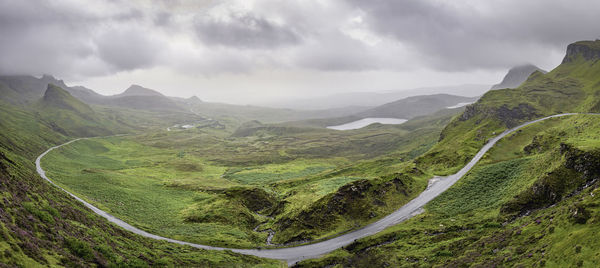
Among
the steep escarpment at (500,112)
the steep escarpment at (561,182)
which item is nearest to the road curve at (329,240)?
the steep escarpment at (561,182)

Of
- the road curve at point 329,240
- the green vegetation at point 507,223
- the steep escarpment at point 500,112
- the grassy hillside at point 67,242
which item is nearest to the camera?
the grassy hillside at point 67,242

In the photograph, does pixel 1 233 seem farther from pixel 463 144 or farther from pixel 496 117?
pixel 496 117

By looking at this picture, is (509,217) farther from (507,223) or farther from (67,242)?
(67,242)

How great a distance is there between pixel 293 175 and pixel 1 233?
14121 centimetres

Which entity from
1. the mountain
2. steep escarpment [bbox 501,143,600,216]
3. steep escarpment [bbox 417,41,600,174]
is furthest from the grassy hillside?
steep escarpment [bbox 417,41,600,174]

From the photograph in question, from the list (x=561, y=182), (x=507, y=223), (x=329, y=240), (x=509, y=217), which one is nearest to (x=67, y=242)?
(x=329, y=240)

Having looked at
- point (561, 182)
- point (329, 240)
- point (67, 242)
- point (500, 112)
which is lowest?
point (329, 240)

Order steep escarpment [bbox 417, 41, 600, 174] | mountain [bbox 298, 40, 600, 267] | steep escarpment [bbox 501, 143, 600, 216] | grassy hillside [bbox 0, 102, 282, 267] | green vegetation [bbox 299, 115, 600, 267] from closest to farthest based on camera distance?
grassy hillside [bbox 0, 102, 282, 267]
green vegetation [bbox 299, 115, 600, 267]
mountain [bbox 298, 40, 600, 267]
steep escarpment [bbox 501, 143, 600, 216]
steep escarpment [bbox 417, 41, 600, 174]

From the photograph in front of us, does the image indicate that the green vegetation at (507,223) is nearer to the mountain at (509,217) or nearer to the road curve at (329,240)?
the mountain at (509,217)

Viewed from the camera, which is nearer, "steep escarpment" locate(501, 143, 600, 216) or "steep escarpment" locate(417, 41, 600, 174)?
"steep escarpment" locate(501, 143, 600, 216)

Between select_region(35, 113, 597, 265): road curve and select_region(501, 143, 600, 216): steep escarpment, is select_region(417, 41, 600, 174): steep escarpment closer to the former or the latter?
select_region(35, 113, 597, 265): road curve

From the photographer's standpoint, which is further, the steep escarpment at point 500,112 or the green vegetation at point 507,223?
the steep escarpment at point 500,112

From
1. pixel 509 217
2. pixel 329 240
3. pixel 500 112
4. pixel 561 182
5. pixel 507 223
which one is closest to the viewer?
pixel 507 223

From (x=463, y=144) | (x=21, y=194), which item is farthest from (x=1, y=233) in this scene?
(x=463, y=144)
